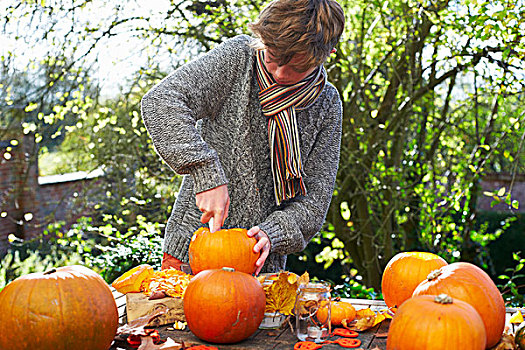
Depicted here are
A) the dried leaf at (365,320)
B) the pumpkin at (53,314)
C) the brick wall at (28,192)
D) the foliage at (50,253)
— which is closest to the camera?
the pumpkin at (53,314)

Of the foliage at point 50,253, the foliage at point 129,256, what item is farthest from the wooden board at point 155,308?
the foliage at point 50,253

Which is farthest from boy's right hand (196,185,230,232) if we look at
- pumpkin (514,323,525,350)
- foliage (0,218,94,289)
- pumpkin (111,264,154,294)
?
foliage (0,218,94,289)

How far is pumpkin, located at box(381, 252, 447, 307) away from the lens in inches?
66.4

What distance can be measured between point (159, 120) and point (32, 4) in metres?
3.46

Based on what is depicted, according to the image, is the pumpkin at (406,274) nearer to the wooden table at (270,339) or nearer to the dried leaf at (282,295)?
the wooden table at (270,339)

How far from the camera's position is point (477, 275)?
4.77 ft

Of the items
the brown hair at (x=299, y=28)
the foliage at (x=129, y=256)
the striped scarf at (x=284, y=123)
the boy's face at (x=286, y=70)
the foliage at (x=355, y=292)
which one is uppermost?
the brown hair at (x=299, y=28)

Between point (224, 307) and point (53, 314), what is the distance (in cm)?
44

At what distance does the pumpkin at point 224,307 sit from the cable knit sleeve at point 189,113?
405 millimetres

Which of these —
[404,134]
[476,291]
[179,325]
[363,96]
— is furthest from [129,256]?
[476,291]

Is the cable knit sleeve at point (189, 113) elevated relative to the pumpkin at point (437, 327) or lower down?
elevated

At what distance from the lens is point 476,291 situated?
1410 mm

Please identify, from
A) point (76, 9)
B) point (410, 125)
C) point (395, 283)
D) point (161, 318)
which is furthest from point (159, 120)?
point (410, 125)

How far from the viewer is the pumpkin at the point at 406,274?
5.53 ft
